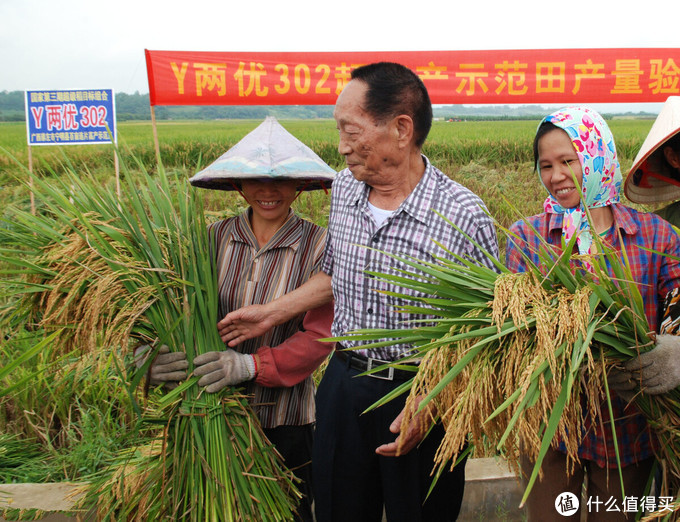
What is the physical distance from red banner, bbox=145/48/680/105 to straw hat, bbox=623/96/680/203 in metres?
4.49

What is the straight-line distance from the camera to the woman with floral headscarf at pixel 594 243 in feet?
5.57

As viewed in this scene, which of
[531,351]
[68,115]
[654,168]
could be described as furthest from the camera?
A: [68,115]

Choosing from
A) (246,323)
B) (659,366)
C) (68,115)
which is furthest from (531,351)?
(68,115)

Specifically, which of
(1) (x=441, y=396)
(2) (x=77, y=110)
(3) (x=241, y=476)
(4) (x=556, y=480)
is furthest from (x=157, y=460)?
(2) (x=77, y=110)

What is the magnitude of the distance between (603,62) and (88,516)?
615 cm

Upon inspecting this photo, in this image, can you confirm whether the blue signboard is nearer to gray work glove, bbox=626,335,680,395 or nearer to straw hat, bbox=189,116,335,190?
straw hat, bbox=189,116,335,190

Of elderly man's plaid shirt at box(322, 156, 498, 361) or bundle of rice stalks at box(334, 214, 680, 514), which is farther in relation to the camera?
elderly man's plaid shirt at box(322, 156, 498, 361)

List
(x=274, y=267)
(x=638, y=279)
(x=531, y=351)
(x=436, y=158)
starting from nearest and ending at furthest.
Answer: (x=531, y=351) → (x=638, y=279) → (x=274, y=267) → (x=436, y=158)

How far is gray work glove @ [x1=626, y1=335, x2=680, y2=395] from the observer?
1.29 meters

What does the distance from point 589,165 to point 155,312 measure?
1.34 metres

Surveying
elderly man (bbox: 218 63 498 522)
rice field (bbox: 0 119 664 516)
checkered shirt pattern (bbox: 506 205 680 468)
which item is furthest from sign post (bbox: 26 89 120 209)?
checkered shirt pattern (bbox: 506 205 680 468)

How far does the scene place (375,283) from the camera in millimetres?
1837

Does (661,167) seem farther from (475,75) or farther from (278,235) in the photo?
(475,75)

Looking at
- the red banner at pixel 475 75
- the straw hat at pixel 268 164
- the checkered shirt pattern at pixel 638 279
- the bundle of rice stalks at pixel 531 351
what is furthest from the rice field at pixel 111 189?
the red banner at pixel 475 75
